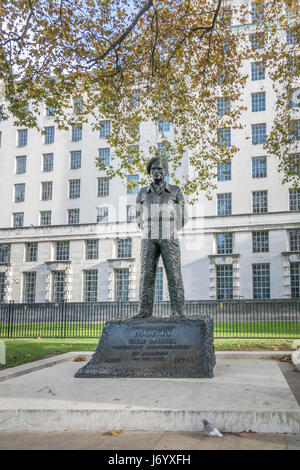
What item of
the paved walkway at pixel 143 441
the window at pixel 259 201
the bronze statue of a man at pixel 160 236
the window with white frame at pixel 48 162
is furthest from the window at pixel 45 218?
the paved walkway at pixel 143 441

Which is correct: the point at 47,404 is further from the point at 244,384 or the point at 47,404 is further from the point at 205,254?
the point at 205,254

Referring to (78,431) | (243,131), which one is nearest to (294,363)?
(78,431)

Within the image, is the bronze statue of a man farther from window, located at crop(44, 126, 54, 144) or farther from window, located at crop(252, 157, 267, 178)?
window, located at crop(44, 126, 54, 144)

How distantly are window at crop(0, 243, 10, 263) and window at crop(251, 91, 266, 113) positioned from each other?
29548 millimetres

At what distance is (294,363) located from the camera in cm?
739

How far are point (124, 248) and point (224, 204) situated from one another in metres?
10.7

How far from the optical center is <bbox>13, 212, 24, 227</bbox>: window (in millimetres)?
45031

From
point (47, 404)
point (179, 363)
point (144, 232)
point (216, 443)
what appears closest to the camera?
point (216, 443)

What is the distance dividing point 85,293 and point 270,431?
3746 cm

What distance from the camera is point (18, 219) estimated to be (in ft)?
149

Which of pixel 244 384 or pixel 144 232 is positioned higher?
pixel 144 232

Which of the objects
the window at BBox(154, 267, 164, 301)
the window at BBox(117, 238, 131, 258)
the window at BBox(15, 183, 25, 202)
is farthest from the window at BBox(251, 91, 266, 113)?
the window at BBox(15, 183, 25, 202)

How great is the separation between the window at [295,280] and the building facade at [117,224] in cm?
9
